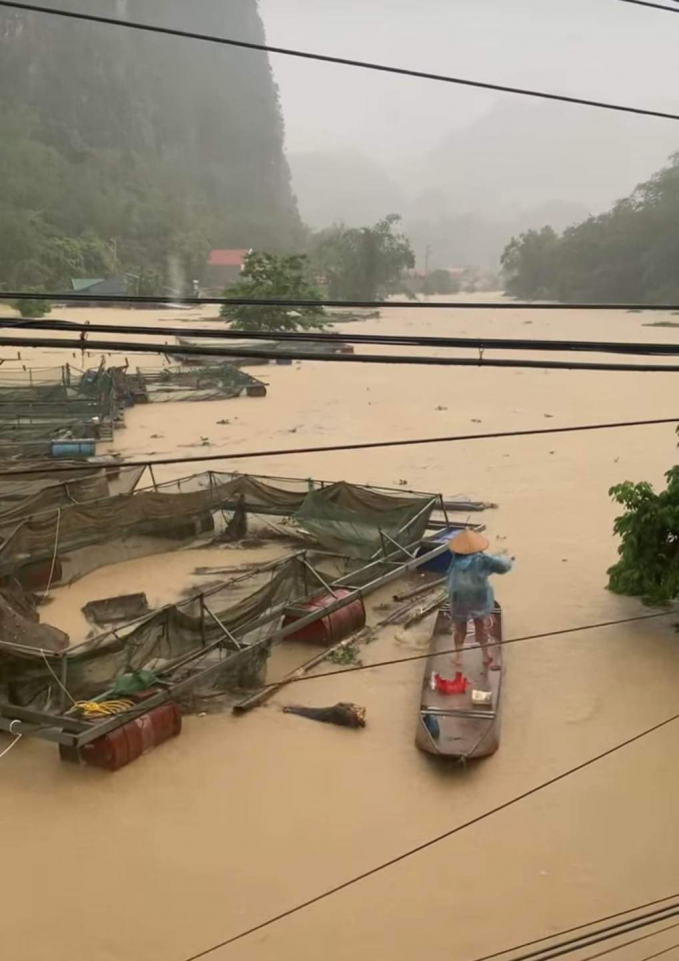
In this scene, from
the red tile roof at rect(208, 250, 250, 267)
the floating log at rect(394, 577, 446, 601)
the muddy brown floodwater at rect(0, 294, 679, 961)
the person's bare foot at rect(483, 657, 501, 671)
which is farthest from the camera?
the red tile roof at rect(208, 250, 250, 267)

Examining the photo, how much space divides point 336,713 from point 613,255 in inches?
1307

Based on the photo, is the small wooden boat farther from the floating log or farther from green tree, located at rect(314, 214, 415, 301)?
green tree, located at rect(314, 214, 415, 301)

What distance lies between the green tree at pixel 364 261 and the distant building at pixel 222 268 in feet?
17.3

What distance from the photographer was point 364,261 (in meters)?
43.7

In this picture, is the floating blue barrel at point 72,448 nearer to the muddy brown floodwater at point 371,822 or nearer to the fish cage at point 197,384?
the muddy brown floodwater at point 371,822

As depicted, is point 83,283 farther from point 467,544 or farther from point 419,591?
point 467,544

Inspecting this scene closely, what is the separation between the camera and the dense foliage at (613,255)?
33.7m

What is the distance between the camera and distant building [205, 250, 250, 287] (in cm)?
4719

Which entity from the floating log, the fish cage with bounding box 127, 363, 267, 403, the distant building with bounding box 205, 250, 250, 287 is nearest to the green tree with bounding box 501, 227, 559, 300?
the distant building with bounding box 205, 250, 250, 287

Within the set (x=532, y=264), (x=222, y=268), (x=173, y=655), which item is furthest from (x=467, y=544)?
(x=222, y=268)

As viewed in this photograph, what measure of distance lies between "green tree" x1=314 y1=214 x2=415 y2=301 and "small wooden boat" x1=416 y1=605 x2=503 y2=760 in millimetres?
36534

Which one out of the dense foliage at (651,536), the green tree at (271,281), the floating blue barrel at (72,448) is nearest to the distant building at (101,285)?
the green tree at (271,281)

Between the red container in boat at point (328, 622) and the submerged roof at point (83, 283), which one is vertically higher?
the submerged roof at point (83, 283)

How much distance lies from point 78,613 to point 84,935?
444cm
